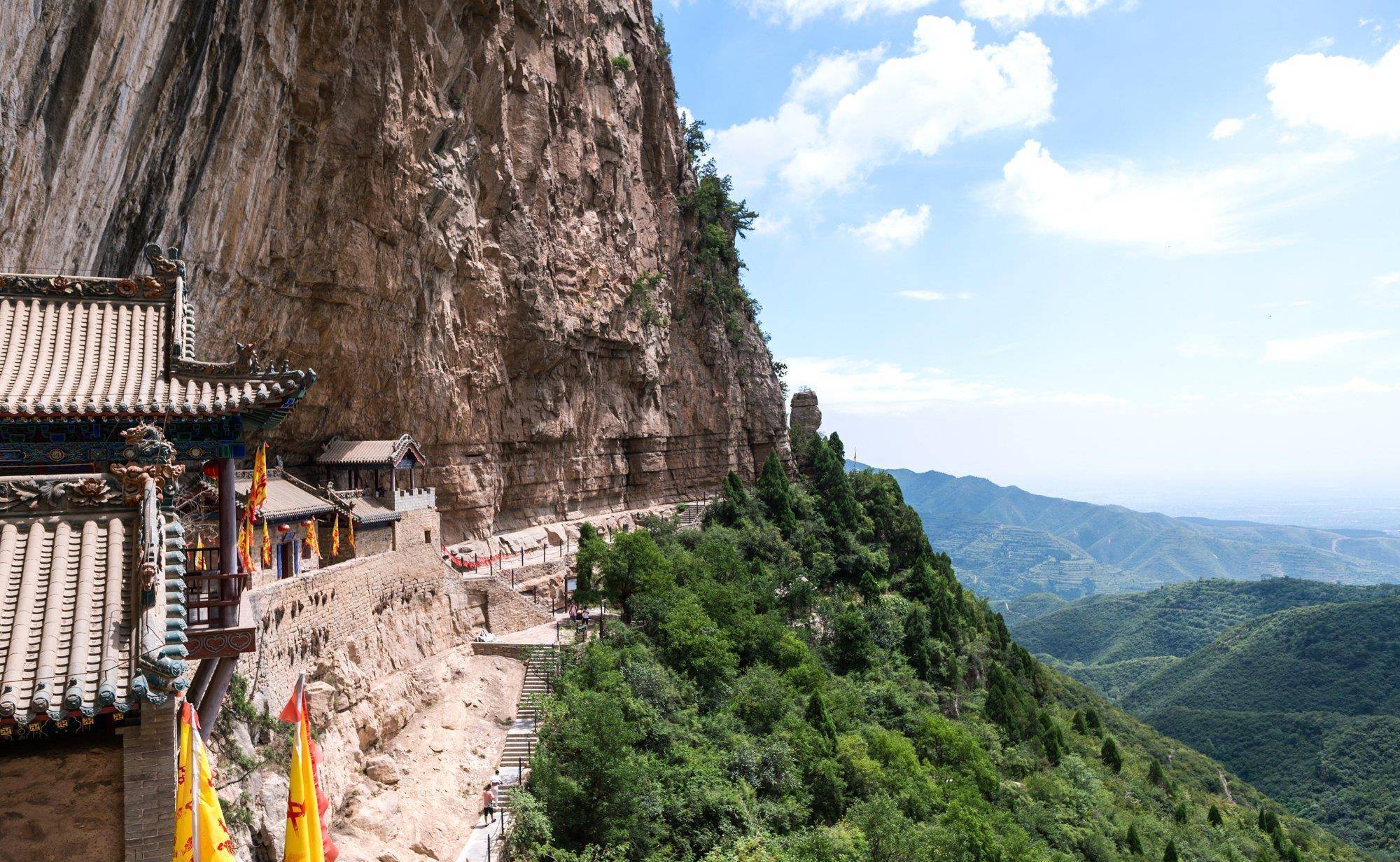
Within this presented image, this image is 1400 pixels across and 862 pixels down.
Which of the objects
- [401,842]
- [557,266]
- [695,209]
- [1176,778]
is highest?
[695,209]

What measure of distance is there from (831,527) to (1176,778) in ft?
82.4

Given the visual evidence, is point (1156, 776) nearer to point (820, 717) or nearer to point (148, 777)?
point (820, 717)

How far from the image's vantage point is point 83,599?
6816 millimetres

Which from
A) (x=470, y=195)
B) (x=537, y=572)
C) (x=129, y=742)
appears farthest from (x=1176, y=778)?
(x=129, y=742)

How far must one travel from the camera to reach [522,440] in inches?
1432

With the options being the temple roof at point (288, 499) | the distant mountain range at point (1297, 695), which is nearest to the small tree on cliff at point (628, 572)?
the temple roof at point (288, 499)

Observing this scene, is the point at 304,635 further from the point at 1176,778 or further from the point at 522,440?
the point at 1176,778

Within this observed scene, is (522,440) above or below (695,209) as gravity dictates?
below

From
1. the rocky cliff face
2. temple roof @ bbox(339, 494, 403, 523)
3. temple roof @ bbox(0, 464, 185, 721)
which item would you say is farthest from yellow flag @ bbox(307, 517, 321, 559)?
temple roof @ bbox(0, 464, 185, 721)

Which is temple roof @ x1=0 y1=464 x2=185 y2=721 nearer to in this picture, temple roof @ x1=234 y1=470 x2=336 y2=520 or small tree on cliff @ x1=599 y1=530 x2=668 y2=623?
temple roof @ x1=234 y1=470 x2=336 y2=520

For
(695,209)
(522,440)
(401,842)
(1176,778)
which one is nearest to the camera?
(401,842)

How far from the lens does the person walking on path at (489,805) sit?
Result: 717 inches

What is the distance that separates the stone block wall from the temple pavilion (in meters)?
0.13

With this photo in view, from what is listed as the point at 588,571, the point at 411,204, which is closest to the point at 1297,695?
the point at 588,571
